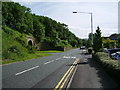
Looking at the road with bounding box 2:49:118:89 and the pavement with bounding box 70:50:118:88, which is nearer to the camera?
the pavement with bounding box 70:50:118:88

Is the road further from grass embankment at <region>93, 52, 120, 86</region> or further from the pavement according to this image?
grass embankment at <region>93, 52, 120, 86</region>

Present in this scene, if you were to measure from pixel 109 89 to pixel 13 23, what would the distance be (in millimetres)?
52353

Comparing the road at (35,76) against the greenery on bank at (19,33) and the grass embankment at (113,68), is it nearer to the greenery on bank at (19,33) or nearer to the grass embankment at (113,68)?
the grass embankment at (113,68)

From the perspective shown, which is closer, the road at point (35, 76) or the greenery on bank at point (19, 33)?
the road at point (35, 76)

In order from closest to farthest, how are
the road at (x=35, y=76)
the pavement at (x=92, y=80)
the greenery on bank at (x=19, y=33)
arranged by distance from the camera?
the pavement at (x=92, y=80)
the road at (x=35, y=76)
the greenery on bank at (x=19, y=33)

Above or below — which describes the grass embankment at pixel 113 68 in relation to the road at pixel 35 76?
above

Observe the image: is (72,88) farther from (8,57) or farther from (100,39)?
(100,39)

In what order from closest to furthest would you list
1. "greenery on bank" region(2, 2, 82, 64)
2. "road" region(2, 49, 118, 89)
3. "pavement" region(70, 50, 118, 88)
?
"pavement" region(70, 50, 118, 88) → "road" region(2, 49, 118, 89) → "greenery on bank" region(2, 2, 82, 64)

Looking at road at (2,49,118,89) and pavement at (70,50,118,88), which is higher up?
pavement at (70,50,118,88)

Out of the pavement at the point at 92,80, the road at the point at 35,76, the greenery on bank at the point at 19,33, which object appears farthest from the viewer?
the greenery on bank at the point at 19,33

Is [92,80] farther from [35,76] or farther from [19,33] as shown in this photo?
[19,33]

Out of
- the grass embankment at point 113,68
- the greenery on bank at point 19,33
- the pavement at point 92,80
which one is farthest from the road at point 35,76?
the greenery on bank at point 19,33

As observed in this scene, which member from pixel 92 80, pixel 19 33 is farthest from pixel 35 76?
pixel 19 33

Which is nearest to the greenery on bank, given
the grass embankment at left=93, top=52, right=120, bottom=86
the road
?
the road
